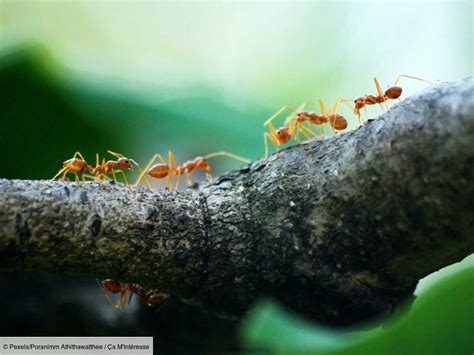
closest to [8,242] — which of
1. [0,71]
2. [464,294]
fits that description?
[464,294]

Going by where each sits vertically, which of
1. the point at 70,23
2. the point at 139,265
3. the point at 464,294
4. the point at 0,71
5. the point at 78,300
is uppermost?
the point at 70,23

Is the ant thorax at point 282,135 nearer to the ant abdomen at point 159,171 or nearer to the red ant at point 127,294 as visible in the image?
the ant abdomen at point 159,171

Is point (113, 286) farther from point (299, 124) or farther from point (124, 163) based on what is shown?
point (299, 124)

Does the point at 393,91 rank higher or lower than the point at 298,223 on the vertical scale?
A: higher

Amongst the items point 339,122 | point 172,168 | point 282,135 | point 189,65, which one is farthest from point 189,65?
point 339,122

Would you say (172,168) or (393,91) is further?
(172,168)

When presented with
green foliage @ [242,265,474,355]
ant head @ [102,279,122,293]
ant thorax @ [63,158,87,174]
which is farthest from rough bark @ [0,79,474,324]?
ant thorax @ [63,158,87,174]

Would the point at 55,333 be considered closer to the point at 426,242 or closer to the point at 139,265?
the point at 139,265

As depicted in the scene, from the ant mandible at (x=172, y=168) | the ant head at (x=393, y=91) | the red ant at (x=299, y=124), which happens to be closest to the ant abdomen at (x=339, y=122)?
the red ant at (x=299, y=124)
